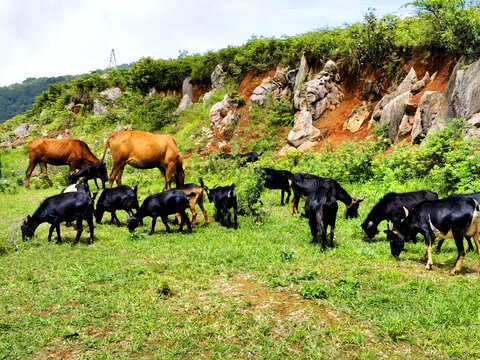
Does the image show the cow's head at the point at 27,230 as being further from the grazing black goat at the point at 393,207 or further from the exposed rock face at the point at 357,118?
the exposed rock face at the point at 357,118

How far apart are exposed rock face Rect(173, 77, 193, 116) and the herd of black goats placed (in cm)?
2072

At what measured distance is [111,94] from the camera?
37.0 meters

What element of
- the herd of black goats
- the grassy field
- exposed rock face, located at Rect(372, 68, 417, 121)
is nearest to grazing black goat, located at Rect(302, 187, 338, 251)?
the herd of black goats

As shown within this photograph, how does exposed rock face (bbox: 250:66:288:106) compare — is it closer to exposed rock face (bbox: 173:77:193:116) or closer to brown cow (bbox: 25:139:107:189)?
exposed rock face (bbox: 173:77:193:116)

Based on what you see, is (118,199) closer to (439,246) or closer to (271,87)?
(439,246)

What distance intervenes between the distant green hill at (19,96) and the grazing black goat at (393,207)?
313 feet

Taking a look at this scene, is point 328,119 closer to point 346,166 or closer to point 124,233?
point 346,166

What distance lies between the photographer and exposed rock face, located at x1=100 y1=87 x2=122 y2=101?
36.6 meters

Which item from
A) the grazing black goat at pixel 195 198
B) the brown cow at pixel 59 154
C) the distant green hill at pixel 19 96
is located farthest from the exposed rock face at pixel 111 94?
the distant green hill at pixel 19 96

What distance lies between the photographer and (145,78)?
35.6m

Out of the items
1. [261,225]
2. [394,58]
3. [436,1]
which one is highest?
[436,1]

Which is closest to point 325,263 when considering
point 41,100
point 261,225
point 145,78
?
point 261,225

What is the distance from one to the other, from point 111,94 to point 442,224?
36.3 meters

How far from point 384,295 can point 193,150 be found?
1959 cm
